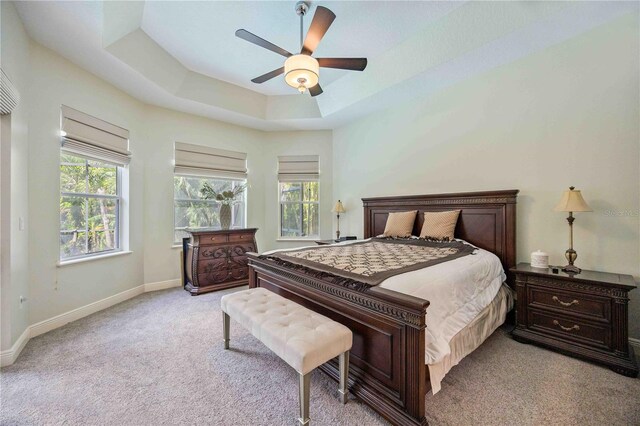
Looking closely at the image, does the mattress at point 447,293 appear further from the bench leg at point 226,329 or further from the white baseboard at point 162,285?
the white baseboard at point 162,285

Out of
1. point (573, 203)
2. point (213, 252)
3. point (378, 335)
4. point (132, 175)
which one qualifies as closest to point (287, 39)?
point (132, 175)

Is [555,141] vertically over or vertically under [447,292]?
over

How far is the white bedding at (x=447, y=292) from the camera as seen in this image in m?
1.56

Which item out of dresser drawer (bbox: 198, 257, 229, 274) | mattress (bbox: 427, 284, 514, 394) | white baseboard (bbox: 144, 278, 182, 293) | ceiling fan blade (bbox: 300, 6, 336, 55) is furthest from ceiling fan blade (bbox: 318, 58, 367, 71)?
white baseboard (bbox: 144, 278, 182, 293)

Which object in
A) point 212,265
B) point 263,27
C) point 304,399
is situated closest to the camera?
point 304,399

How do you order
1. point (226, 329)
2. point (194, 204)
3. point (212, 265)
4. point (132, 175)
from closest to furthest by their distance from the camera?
point (226, 329)
point (132, 175)
point (212, 265)
point (194, 204)

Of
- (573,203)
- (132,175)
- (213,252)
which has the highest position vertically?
(132,175)

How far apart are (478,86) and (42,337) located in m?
5.43

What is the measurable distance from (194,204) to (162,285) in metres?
1.39

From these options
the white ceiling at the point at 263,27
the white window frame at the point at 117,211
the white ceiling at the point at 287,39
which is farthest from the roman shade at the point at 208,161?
the white ceiling at the point at 263,27

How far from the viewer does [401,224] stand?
3.69 m

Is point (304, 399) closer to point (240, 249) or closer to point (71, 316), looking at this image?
point (71, 316)

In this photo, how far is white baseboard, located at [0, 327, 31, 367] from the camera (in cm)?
208

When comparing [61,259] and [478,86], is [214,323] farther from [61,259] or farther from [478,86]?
[478,86]
